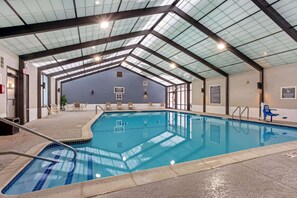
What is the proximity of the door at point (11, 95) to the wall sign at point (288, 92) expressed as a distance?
36.2 feet

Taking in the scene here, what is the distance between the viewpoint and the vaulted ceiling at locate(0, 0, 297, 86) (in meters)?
4.36

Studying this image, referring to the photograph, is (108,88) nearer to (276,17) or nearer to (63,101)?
(63,101)

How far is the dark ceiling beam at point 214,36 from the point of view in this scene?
6893 millimetres

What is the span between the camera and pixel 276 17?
18.5 feet

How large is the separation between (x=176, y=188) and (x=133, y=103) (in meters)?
16.3

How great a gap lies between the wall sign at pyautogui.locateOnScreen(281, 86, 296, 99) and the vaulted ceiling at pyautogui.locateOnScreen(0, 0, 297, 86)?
1218mm

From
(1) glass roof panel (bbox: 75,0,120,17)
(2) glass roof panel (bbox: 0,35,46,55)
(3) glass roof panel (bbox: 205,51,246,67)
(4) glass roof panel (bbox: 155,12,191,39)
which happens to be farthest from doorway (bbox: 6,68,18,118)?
(3) glass roof panel (bbox: 205,51,246,67)

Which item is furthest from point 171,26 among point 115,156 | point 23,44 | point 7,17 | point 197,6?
point 115,156

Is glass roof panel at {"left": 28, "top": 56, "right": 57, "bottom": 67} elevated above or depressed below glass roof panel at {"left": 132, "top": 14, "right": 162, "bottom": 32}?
below

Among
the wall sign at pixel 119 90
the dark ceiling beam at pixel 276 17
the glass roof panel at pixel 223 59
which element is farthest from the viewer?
the wall sign at pixel 119 90

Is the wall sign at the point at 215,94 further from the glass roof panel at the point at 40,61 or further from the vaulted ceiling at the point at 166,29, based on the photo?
Answer: the glass roof panel at the point at 40,61

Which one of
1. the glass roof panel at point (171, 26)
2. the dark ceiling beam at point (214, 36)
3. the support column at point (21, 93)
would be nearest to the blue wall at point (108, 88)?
the glass roof panel at point (171, 26)

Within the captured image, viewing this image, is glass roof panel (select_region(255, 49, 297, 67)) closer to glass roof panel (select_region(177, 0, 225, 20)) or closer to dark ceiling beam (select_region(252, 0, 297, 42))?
dark ceiling beam (select_region(252, 0, 297, 42))

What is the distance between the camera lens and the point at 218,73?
38.4 ft
